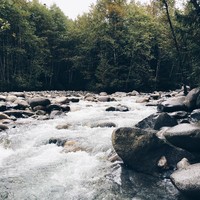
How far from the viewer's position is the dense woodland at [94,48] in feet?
108

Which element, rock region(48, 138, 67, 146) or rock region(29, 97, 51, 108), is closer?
rock region(48, 138, 67, 146)

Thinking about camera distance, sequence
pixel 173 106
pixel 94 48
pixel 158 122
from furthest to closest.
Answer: pixel 94 48
pixel 173 106
pixel 158 122

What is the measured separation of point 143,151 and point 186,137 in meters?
1.14

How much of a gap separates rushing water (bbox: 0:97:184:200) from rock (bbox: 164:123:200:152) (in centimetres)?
128

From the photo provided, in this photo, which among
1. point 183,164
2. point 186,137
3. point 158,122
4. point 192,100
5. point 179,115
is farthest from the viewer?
point 192,100

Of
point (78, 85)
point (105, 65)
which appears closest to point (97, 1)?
point (105, 65)

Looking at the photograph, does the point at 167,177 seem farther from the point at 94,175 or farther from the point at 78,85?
the point at 78,85

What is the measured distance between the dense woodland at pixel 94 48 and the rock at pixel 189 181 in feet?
87.1

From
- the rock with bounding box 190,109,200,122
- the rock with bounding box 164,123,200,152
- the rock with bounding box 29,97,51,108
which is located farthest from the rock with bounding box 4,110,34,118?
the rock with bounding box 164,123,200,152

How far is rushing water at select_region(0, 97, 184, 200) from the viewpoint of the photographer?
550 cm

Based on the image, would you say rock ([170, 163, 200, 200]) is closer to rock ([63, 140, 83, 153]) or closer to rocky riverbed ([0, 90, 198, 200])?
rocky riverbed ([0, 90, 198, 200])

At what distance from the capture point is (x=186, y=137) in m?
6.69

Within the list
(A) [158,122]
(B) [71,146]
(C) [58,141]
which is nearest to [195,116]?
(A) [158,122]

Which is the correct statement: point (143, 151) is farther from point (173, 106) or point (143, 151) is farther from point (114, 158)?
point (173, 106)
